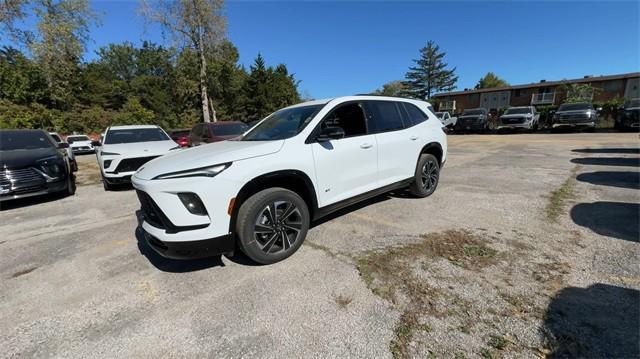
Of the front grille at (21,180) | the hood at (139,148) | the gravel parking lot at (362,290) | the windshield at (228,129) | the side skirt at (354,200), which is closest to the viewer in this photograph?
the gravel parking lot at (362,290)

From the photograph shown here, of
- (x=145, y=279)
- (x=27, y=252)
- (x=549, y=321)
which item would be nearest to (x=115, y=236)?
(x=27, y=252)

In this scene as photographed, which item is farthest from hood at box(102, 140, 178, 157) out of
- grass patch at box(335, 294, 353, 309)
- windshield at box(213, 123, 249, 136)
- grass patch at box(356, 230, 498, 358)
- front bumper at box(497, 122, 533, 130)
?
front bumper at box(497, 122, 533, 130)

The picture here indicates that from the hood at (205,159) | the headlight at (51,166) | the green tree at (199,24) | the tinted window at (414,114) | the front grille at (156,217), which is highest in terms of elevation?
the green tree at (199,24)

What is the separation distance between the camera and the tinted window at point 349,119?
11.6ft

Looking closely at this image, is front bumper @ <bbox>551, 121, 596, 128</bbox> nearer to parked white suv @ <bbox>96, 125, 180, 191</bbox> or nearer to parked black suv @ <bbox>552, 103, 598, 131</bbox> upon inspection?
parked black suv @ <bbox>552, 103, 598, 131</bbox>

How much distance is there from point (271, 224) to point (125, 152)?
5.41m

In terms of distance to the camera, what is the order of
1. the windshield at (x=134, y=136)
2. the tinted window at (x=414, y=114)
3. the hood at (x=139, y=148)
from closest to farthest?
the tinted window at (x=414, y=114), the hood at (x=139, y=148), the windshield at (x=134, y=136)

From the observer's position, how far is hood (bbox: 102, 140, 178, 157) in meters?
6.47

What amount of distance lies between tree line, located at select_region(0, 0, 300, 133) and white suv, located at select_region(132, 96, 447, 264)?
23.1 meters

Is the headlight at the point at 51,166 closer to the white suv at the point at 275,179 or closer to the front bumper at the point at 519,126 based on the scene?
the white suv at the point at 275,179

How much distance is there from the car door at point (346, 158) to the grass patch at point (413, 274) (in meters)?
0.87

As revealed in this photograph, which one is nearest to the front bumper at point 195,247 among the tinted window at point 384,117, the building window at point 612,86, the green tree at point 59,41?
the tinted window at point 384,117

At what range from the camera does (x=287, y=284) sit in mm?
2584

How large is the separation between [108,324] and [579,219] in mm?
5307
